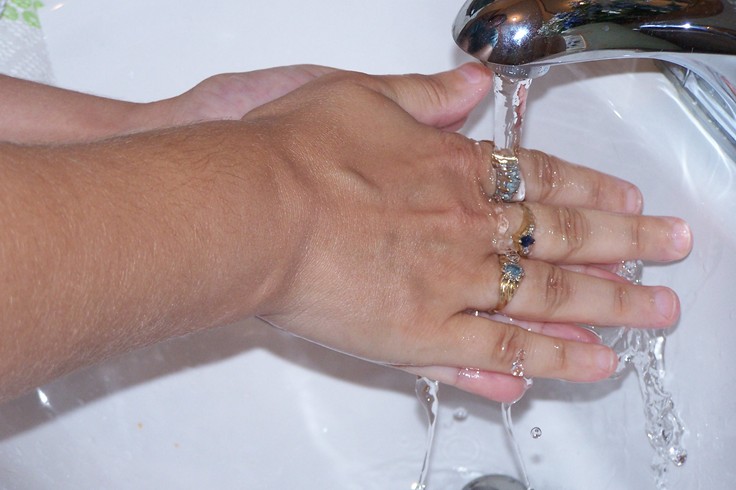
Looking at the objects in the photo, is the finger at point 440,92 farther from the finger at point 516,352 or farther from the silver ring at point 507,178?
the finger at point 516,352

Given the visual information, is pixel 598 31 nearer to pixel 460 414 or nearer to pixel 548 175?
pixel 548 175

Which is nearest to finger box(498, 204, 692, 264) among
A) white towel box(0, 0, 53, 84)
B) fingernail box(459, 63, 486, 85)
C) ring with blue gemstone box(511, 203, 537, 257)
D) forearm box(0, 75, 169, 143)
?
ring with blue gemstone box(511, 203, 537, 257)

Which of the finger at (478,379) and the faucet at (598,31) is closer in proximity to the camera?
the faucet at (598,31)

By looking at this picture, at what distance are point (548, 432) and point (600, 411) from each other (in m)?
0.06

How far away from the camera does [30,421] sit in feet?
2.36

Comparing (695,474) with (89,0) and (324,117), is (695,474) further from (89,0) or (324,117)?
(89,0)

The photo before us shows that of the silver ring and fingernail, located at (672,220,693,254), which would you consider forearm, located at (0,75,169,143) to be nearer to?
the silver ring

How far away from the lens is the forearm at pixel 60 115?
74 cm

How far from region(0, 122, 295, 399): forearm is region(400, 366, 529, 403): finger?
5.7 inches

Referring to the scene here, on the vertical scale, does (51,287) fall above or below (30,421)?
above

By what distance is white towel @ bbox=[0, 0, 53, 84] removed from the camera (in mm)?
783

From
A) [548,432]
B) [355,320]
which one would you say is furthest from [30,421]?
[548,432]

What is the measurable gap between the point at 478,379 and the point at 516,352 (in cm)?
3

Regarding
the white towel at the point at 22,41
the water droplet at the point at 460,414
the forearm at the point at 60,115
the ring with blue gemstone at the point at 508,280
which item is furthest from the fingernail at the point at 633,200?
the white towel at the point at 22,41
